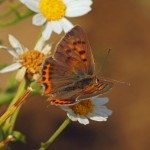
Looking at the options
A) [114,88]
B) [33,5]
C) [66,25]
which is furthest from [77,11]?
[114,88]

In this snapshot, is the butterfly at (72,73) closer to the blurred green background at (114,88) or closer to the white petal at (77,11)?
the white petal at (77,11)

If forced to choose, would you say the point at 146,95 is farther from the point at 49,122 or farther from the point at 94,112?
the point at 94,112

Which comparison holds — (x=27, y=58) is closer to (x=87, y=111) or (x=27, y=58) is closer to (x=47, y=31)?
(x=47, y=31)

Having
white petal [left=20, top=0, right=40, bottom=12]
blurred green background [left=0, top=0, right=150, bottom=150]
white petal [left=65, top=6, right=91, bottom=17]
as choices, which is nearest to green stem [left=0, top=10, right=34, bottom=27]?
white petal [left=20, top=0, right=40, bottom=12]

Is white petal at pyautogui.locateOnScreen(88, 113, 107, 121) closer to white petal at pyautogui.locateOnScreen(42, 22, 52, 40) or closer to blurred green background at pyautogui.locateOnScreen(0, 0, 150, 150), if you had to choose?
white petal at pyautogui.locateOnScreen(42, 22, 52, 40)

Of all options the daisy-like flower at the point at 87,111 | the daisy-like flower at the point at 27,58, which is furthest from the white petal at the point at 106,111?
the daisy-like flower at the point at 27,58
